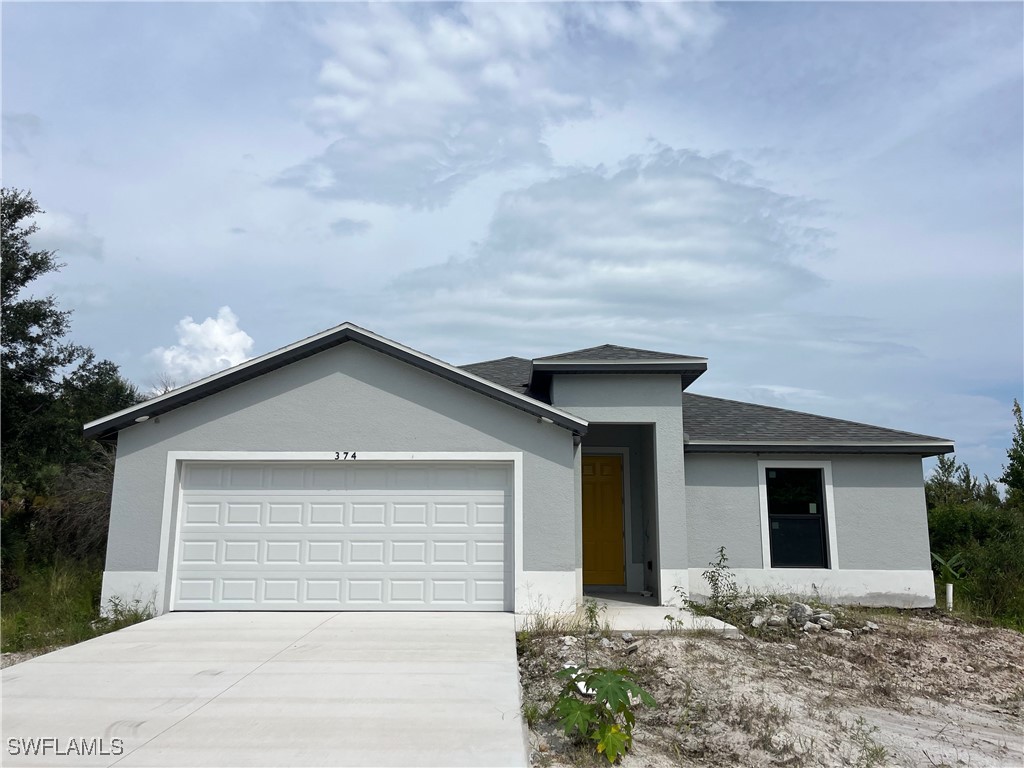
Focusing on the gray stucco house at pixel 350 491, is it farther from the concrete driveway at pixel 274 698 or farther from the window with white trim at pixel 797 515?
the window with white trim at pixel 797 515

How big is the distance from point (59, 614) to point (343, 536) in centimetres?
437

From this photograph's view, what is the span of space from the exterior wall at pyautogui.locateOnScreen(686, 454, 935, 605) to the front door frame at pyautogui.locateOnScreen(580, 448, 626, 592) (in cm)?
143

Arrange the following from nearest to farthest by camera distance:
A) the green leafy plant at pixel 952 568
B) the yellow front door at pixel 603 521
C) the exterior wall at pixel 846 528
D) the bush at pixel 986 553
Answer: the bush at pixel 986 553 → the exterior wall at pixel 846 528 → the yellow front door at pixel 603 521 → the green leafy plant at pixel 952 568

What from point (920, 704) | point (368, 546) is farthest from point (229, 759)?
point (920, 704)

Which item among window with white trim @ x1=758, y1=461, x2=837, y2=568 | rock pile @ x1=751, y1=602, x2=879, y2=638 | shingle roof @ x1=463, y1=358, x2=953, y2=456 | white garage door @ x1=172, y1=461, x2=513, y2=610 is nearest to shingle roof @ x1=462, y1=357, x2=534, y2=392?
shingle roof @ x1=463, y1=358, x2=953, y2=456

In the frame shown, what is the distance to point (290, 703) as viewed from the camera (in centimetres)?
674

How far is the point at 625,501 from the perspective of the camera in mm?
14438

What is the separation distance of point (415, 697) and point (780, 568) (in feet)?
27.7

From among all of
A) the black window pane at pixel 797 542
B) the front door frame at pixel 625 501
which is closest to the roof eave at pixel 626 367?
the front door frame at pixel 625 501

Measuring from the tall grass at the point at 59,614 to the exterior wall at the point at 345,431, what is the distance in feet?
1.94

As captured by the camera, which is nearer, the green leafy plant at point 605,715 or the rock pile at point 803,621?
the green leafy plant at point 605,715

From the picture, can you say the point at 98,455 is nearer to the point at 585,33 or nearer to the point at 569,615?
the point at 569,615


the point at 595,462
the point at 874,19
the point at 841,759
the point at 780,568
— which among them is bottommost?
the point at 841,759

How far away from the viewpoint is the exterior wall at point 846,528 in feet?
43.0
